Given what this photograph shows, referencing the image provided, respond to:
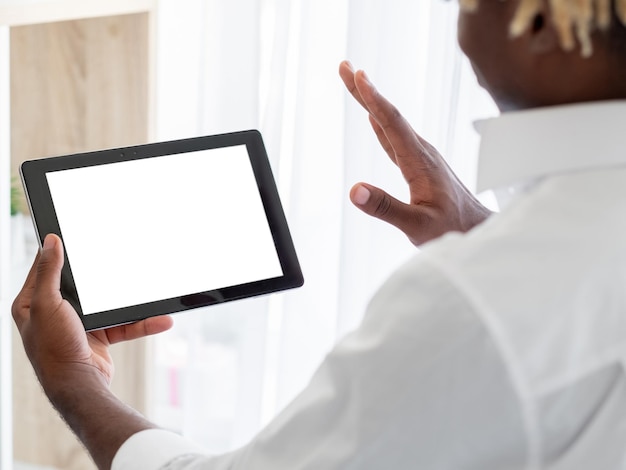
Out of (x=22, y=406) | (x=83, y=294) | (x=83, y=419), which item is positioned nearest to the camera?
(x=83, y=419)

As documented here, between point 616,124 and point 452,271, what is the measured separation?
153 millimetres

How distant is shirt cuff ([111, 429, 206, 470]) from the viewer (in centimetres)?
63

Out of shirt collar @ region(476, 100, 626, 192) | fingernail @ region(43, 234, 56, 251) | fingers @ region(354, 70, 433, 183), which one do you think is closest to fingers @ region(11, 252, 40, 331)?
fingernail @ region(43, 234, 56, 251)

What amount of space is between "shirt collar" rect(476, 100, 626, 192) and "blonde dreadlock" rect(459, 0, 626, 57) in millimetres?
41

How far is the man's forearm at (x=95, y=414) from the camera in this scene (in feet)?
2.23

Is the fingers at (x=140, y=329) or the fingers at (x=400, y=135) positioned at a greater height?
the fingers at (x=400, y=135)

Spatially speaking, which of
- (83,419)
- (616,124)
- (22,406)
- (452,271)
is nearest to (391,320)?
(452,271)

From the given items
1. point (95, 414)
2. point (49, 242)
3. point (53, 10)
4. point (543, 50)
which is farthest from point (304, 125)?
point (543, 50)

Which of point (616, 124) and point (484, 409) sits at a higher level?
point (616, 124)

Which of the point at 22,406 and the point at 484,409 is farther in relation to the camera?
the point at 22,406

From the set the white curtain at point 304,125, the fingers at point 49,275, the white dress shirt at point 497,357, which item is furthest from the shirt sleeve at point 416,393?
the white curtain at point 304,125

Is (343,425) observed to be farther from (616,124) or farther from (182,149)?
(182,149)

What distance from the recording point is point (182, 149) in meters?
0.99

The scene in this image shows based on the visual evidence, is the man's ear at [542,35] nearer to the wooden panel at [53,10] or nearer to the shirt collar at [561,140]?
the shirt collar at [561,140]
